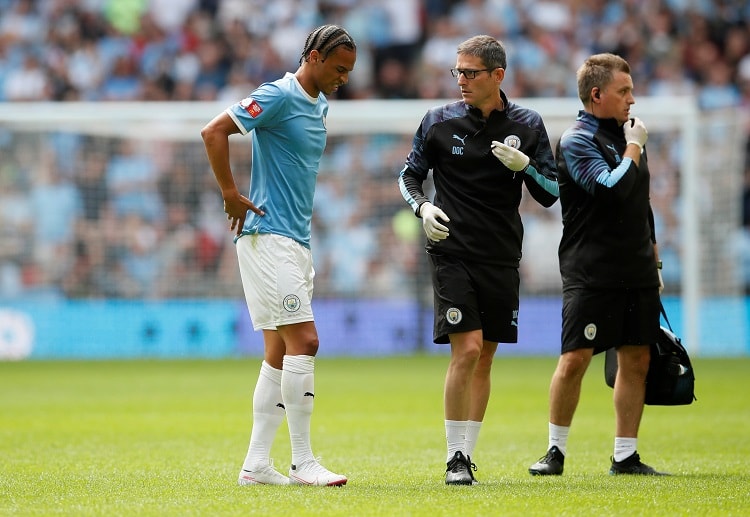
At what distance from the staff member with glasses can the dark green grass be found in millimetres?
713

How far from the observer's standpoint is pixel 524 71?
75.5 feet

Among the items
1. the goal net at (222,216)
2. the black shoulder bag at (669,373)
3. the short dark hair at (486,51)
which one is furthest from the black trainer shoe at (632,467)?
the goal net at (222,216)

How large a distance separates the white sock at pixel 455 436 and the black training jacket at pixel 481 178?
0.89m

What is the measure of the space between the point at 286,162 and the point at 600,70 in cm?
197

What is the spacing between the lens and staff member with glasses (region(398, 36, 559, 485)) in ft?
21.7

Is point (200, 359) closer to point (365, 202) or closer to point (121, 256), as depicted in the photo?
point (121, 256)

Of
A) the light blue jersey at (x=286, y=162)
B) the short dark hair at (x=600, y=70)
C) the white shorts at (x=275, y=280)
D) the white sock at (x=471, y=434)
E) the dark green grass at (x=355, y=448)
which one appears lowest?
the dark green grass at (x=355, y=448)

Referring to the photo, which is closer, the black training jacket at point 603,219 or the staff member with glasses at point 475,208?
the staff member with glasses at point 475,208

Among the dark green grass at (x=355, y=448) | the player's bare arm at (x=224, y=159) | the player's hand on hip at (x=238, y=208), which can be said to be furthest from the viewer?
the player's hand on hip at (x=238, y=208)

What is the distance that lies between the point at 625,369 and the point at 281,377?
2094mm

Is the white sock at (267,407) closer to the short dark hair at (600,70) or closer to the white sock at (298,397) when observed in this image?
the white sock at (298,397)

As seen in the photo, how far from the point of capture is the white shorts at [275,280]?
6375mm

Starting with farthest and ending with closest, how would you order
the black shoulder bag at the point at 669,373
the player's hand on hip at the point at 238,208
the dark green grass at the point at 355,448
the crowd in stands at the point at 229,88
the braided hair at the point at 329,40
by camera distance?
1. the crowd in stands at the point at 229,88
2. the black shoulder bag at the point at 669,373
3. the braided hair at the point at 329,40
4. the player's hand on hip at the point at 238,208
5. the dark green grass at the point at 355,448

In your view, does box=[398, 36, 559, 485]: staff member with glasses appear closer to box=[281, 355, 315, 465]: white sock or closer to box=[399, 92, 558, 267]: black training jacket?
box=[399, 92, 558, 267]: black training jacket
